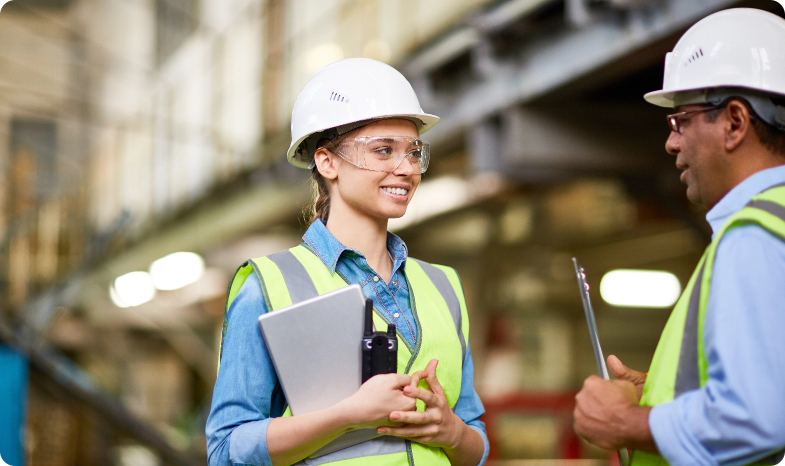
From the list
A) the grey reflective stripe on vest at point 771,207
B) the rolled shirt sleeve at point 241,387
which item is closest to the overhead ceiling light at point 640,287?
the grey reflective stripe on vest at point 771,207

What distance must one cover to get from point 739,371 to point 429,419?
0.73 m

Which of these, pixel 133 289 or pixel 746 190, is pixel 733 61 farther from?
pixel 133 289

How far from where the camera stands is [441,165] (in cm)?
860

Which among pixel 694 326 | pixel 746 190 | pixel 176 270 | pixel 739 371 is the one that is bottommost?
pixel 739 371

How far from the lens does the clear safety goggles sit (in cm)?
214

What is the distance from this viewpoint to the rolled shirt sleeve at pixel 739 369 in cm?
152

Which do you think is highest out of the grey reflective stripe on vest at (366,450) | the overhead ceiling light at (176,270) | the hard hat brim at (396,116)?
the overhead ceiling light at (176,270)

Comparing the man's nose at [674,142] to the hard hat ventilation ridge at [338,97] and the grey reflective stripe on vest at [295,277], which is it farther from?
the grey reflective stripe on vest at [295,277]

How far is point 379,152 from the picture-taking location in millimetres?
2152

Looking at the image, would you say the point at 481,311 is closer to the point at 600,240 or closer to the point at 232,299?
the point at 600,240

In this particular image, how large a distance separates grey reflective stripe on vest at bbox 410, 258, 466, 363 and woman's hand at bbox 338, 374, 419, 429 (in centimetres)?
45

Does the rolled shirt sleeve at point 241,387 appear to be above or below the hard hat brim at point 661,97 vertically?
below

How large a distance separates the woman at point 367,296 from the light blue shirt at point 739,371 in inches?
23.7

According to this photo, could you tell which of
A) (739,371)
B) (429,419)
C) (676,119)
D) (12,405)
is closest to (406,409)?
(429,419)
